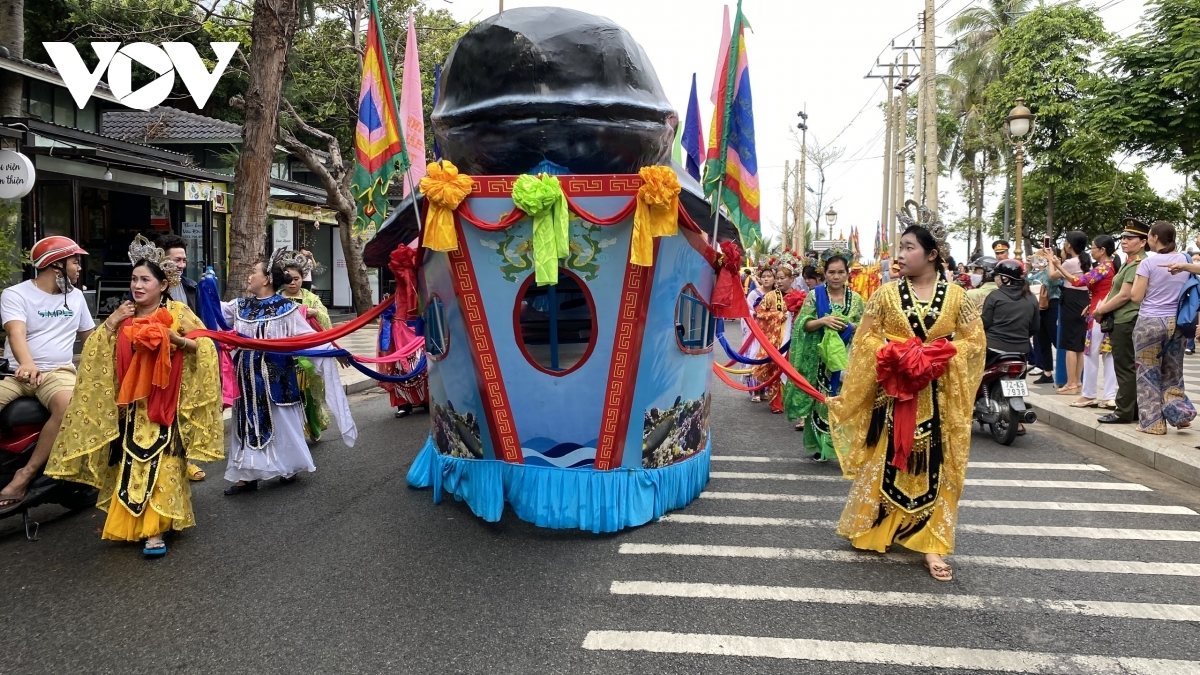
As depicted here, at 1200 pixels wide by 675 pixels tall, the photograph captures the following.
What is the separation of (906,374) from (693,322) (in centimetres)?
136

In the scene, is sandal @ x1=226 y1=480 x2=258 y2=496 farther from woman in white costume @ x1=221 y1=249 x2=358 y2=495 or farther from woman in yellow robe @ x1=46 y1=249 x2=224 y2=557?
woman in yellow robe @ x1=46 y1=249 x2=224 y2=557

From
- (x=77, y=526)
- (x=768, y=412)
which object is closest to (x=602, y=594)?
(x=77, y=526)

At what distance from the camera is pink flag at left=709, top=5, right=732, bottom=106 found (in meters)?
4.43

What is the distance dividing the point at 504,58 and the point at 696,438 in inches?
99.0

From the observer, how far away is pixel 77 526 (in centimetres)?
456

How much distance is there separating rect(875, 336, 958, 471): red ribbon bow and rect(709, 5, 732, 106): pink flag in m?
1.73

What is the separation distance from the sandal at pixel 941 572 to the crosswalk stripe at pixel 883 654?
0.73 meters

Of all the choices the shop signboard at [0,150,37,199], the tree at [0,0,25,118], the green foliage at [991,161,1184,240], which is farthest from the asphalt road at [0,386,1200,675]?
the green foliage at [991,161,1184,240]

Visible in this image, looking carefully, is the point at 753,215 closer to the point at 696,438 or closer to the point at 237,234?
the point at 696,438

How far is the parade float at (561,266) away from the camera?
13.4ft

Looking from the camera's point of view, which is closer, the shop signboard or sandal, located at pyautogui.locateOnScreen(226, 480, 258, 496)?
sandal, located at pyautogui.locateOnScreen(226, 480, 258, 496)

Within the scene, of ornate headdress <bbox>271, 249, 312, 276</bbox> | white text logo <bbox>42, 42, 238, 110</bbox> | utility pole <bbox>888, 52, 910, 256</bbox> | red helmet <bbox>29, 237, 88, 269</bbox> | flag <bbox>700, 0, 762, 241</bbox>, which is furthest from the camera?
utility pole <bbox>888, 52, 910, 256</bbox>

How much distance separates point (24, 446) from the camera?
168 inches

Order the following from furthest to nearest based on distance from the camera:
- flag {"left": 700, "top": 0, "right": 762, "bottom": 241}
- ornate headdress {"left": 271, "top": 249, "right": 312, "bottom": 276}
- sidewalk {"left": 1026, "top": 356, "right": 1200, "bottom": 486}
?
ornate headdress {"left": 271, "top": 249, "right": 312, "bottom": 276}, sidewalk {"left": 1026, "top": 356, "right": 1200, "bottom": 486}, flag {"left": 700, "top": 0, "right": 762, "bottom": 241}
